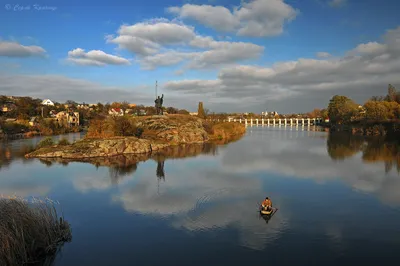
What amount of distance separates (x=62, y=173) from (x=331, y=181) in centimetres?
2694

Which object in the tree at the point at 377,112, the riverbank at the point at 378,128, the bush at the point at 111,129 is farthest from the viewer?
the tree at the point at 377,112

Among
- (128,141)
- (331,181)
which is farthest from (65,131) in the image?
(331,181)

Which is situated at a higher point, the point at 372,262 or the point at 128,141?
the point at 128,141

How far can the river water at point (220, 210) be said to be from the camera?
46.1 ft

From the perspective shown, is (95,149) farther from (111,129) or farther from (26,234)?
(26,234)

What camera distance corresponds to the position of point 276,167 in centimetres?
3588

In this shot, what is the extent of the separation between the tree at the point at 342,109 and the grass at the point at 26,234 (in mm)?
115594

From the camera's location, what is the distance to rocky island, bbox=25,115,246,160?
145ft

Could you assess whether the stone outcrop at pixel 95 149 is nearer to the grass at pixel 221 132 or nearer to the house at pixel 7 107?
the grass at pixel 221 132

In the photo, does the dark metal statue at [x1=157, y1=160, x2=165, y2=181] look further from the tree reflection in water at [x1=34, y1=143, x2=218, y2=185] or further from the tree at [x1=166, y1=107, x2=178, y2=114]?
the tree at [x1=166, y1=107, x2=178, y2=114]

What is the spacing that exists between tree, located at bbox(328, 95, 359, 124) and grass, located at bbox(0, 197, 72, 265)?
11559 cm

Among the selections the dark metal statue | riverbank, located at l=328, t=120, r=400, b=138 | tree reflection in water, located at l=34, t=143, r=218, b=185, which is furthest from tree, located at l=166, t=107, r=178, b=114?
the dark metal statue

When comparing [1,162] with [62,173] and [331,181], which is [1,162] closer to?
[62,173]

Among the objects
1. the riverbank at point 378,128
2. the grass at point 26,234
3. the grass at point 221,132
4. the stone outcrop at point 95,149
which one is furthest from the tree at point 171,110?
the grass at point 26,234
